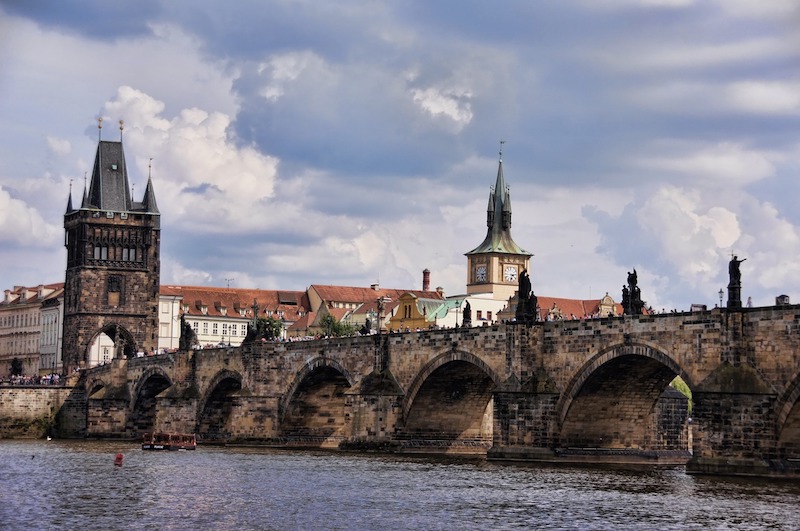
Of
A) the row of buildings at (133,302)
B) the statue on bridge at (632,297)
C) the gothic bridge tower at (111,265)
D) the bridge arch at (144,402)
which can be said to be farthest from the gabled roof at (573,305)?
the statue on bridge at (632,297)

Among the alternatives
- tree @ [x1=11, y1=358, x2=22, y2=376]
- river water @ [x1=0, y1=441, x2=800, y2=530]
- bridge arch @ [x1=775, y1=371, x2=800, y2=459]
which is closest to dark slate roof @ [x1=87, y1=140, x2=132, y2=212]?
tree @ [x1=11, y1=358, x2=22, y2=376]

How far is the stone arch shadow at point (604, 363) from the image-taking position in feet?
220

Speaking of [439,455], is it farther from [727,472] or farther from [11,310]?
[11,310]

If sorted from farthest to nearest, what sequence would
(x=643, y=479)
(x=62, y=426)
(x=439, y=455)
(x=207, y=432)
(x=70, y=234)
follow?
(x=70, y=234), (x=62, y=426), (x=207, y=432), (x=439, y=455), (x=643, y=479)

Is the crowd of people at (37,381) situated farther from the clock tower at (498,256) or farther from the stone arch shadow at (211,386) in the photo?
the clock tower at (498,256)

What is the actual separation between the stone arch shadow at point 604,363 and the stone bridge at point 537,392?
0.23 ft

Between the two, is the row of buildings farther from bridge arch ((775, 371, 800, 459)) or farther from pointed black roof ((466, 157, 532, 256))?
bridge arch ((775, 371, 800, 459))

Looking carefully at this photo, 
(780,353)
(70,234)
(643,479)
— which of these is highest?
(70,234)

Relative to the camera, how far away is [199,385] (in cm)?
11362

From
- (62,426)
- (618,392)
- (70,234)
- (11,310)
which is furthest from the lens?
(11,310)

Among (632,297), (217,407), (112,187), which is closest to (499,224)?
(112,187)

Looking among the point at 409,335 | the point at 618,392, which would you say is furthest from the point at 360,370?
the point at 618,392

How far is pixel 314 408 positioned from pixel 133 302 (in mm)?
61025

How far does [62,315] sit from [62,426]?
1642 inches
